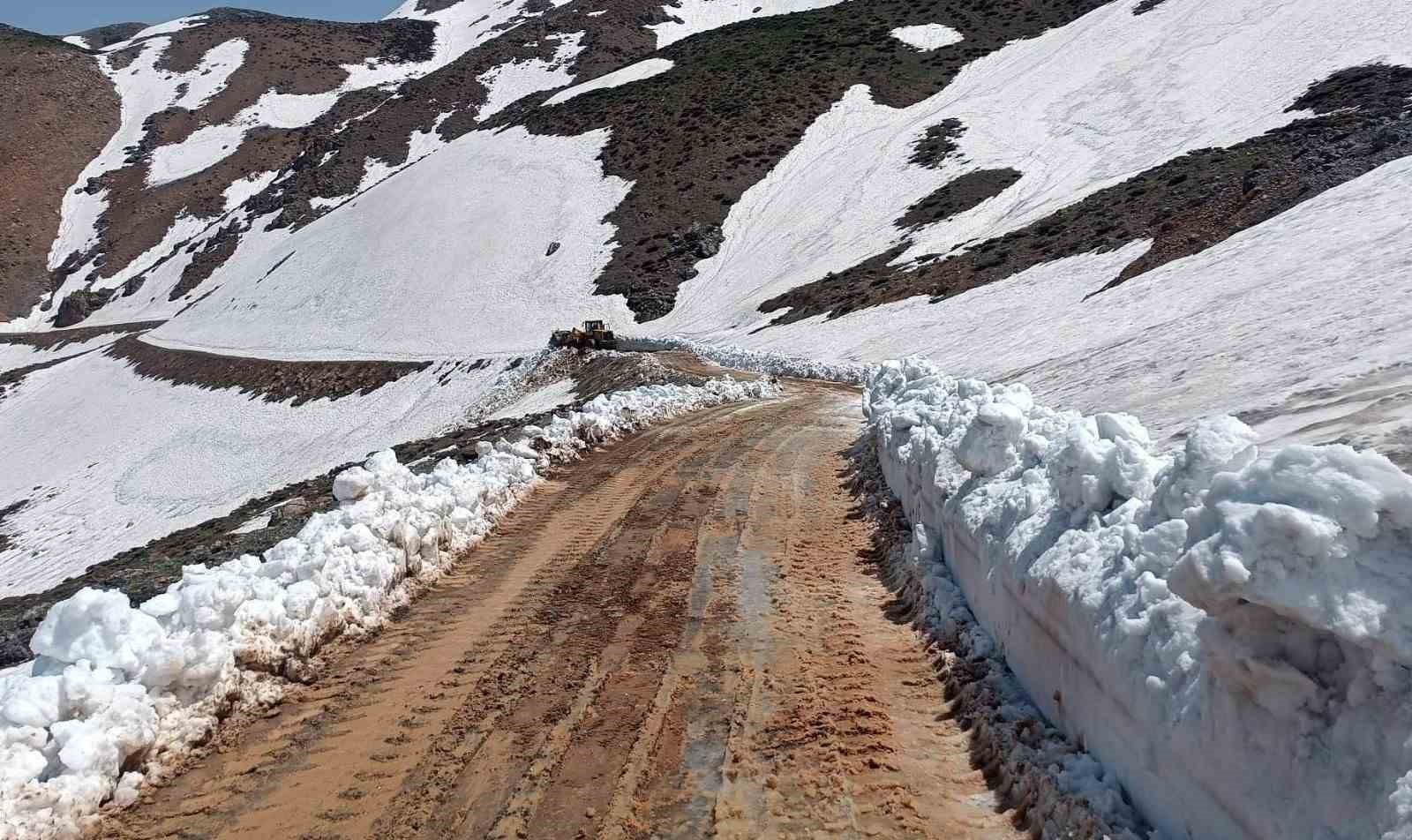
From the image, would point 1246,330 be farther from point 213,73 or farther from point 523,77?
point 213,73

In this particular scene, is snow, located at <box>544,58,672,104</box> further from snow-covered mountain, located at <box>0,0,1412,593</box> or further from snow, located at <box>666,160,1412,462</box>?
snow, located at <box>666,160,1412,462</box>

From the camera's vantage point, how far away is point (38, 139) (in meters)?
104

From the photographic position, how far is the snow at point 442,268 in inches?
2111

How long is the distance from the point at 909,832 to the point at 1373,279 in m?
10.7

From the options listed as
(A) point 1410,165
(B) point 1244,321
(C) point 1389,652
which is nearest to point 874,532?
(B) point 1244,321

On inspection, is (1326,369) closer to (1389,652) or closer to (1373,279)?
(1373,279)

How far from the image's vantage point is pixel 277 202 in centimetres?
8894

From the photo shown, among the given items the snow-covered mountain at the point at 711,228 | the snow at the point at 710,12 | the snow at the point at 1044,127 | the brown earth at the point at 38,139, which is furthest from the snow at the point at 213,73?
the snow at the point at 1044,127

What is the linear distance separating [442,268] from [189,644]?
58.5 m

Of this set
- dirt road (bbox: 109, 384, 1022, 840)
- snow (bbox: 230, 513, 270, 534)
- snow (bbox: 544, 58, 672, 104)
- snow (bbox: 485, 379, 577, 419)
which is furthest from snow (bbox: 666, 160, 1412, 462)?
snow (bbox: 544, 58, 672, 104)

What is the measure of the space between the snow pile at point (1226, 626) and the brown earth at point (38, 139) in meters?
106

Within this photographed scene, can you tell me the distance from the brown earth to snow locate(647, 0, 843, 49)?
72132mm

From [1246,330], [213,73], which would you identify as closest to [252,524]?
[1246,330]

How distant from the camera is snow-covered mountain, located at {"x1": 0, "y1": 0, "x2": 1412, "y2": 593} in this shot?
16.6 meters
